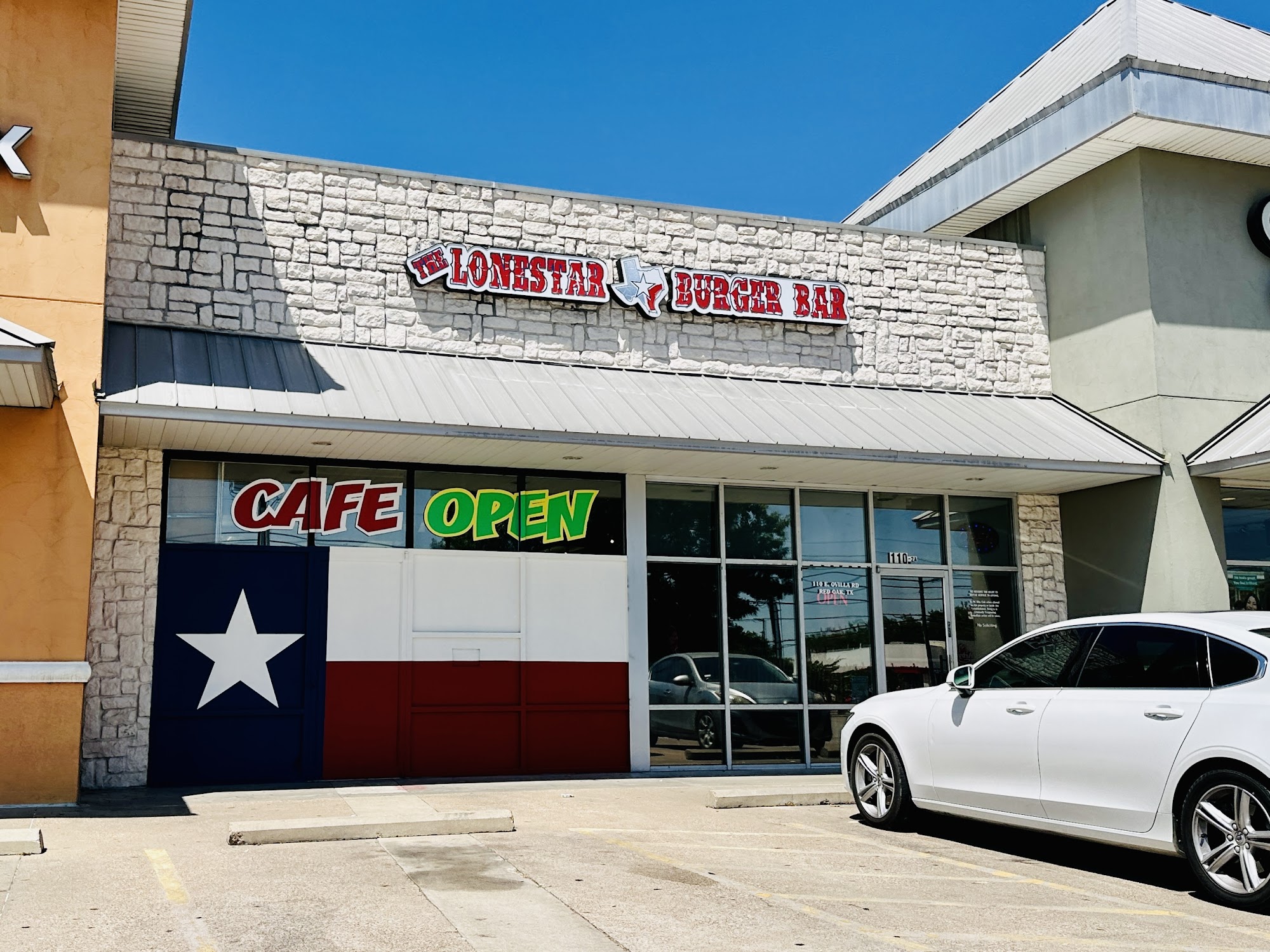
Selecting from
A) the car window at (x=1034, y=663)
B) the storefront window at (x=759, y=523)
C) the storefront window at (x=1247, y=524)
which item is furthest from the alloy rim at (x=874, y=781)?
the storefront window at (x=1247, y=524)

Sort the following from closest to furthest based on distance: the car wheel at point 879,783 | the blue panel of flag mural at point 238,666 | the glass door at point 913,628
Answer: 1. the car wheel at point 879,783
2. the blue panel of flag mural at point 238,666
3. the glass door at point 913,628

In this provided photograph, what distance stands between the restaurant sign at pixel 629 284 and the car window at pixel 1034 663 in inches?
265

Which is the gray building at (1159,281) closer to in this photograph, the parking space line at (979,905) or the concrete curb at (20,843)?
the parking space line at (979,905)

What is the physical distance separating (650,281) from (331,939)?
979 cm

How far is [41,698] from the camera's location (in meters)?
9.99

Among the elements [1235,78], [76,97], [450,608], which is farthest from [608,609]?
[1235,78]

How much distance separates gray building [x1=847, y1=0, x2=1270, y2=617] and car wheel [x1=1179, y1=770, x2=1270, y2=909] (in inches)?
297

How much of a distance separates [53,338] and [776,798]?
285 inches

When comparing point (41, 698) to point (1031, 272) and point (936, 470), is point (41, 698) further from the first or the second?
point (1031, 272)

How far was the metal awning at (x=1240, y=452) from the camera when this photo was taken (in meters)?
13.5

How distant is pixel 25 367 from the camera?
366 inches

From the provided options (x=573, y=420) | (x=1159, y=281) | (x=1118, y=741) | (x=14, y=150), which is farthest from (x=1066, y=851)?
(x=14, y=150)

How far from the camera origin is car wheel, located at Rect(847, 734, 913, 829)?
9336mm

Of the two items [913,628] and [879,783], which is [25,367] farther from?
[913,628]
